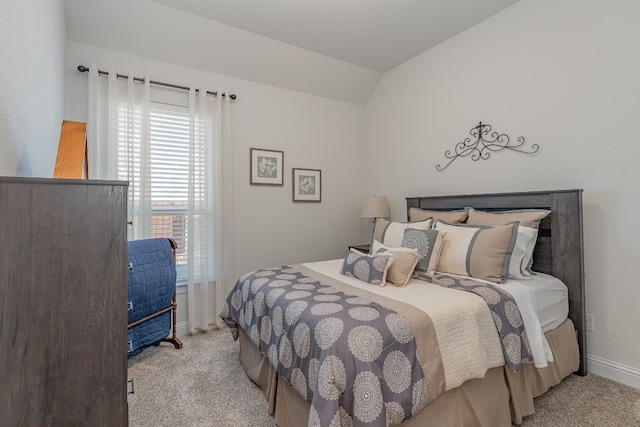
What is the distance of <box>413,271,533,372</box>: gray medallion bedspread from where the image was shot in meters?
1.58

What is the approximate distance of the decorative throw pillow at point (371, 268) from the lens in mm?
1921

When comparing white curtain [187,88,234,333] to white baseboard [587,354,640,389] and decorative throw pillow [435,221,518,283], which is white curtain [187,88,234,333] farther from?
white baseboard [587,354,640,389]

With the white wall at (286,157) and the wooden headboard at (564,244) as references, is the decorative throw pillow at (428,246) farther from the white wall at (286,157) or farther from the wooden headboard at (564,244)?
the white wall at (286,157)

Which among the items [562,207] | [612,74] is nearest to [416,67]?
[612,74]

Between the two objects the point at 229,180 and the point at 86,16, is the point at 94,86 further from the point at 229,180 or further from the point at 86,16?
the point at 229,180

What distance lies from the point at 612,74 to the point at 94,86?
3.97 metres

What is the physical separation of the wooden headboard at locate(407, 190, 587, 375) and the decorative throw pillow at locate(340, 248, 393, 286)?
4.21 feet

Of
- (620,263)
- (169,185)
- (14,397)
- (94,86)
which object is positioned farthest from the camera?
(169,185)

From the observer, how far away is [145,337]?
2381mm

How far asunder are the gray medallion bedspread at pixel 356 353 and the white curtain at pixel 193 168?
153 cm

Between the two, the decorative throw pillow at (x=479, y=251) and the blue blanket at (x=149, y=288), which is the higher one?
the decorative throw pillow at (x=479, y=251)

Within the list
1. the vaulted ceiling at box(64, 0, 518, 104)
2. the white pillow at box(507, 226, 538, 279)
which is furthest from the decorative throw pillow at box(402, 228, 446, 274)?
the vaulted ceiling at box(64, 0, 518, 104)

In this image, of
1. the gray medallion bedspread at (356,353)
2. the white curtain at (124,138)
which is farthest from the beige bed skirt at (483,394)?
the white curtain at (124,138)

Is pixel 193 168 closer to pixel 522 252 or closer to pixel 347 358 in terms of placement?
pixel 347 358
